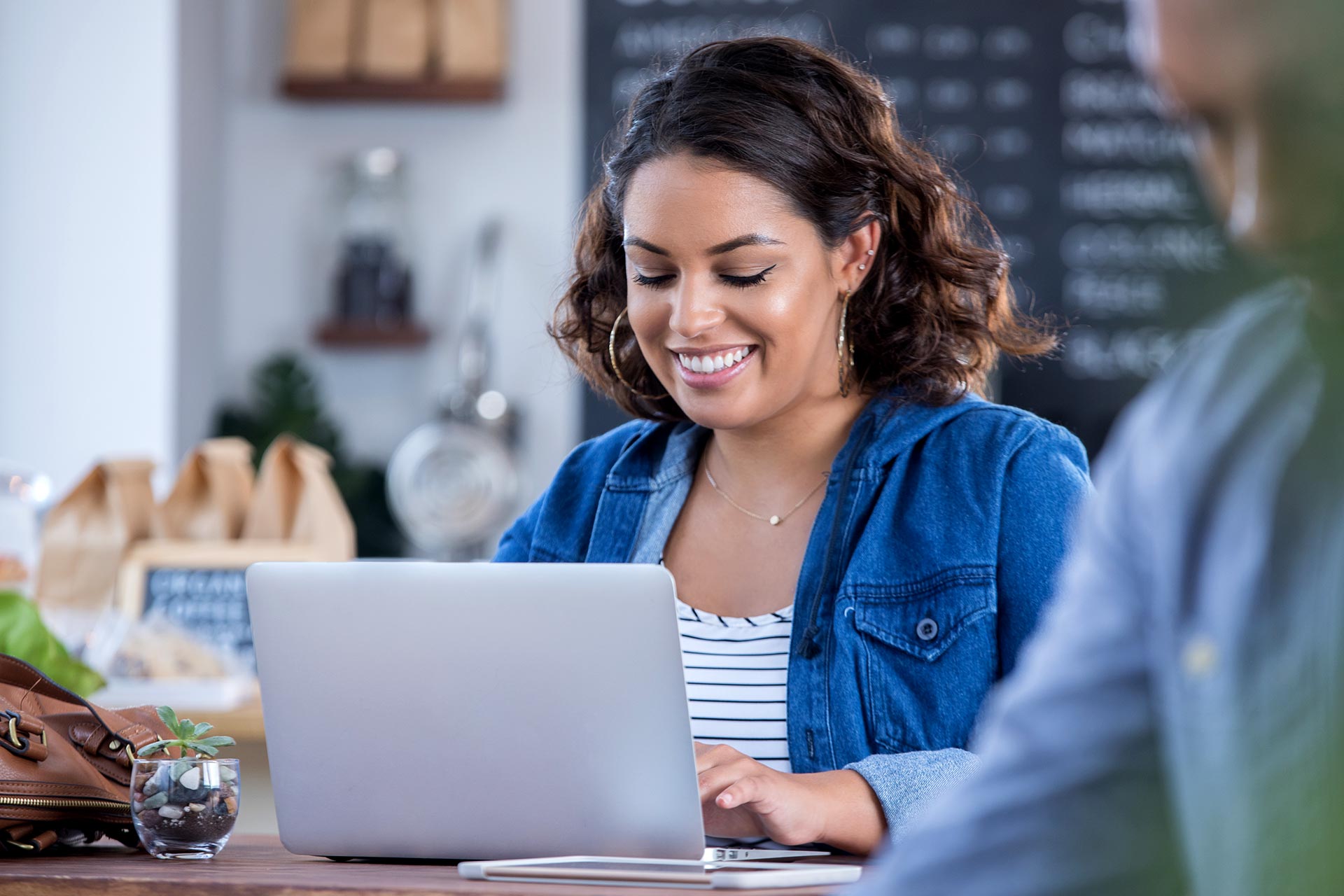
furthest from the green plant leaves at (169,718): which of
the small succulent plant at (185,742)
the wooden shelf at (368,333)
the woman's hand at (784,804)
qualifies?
the wooden shelf at (368,333)

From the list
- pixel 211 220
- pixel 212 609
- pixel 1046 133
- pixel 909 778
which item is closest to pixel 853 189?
pixel 909 778

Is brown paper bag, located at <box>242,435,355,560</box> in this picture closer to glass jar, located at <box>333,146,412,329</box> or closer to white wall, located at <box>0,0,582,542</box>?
white wall, located at <box>0,0,582,542</box>

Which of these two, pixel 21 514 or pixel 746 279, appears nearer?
pixel 746 279

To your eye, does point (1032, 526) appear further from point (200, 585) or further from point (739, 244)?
point (200, 585)

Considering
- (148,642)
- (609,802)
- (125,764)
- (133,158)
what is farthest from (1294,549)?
(133,158)

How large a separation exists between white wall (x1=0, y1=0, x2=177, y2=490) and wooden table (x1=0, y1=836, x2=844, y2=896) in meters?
2.24

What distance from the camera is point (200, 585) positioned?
7.04 ft

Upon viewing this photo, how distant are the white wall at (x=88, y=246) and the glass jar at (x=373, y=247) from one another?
0.39 m

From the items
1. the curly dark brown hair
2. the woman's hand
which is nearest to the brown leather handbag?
the woman's hand

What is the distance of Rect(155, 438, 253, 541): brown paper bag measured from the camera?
223 centimetres

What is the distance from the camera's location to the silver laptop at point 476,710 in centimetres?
89

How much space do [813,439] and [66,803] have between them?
0.70 metres

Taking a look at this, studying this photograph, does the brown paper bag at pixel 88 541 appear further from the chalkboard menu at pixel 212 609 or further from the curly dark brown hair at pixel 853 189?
the curly dark brown hair at pixel 853 189

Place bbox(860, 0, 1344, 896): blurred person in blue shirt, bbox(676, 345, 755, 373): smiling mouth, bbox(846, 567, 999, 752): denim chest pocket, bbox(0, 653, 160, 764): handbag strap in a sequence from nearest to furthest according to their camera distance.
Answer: bbox(860, 0, 1344, 896): blurred person in blue shirt
bbox(0, 653, 160, 764): handbag strap
bbox(846, 567, 999, 752): denim chest pocket
bbox(676, 345, 755, 373): smiling mouth
